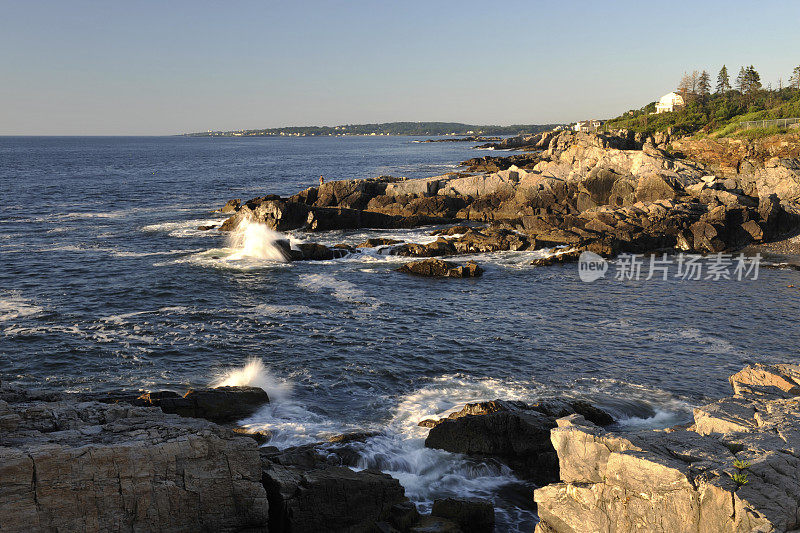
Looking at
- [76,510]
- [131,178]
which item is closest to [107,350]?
[76,510]

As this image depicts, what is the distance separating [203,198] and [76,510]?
7349 centimetres

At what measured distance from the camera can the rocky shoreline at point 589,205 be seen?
46750 mm

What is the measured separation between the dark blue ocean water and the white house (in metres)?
92.6

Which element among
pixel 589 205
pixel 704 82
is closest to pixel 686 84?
pixel 704 82

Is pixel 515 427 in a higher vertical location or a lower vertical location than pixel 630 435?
lower

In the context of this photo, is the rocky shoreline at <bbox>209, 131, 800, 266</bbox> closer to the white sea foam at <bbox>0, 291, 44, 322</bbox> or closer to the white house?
the white sea foam at <bbox>0, 291, 44, 322</bbox>

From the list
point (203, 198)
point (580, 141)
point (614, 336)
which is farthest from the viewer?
point (580, 141)

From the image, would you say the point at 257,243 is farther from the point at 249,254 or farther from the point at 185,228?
the point at 185,228

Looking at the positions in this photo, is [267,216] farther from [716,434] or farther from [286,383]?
[716,434]

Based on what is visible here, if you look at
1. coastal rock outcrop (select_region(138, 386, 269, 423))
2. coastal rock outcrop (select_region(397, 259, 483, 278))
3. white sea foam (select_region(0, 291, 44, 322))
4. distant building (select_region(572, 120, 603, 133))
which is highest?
distant building (select_region(572, 120, 603, 133))

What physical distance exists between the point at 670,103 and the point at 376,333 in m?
115

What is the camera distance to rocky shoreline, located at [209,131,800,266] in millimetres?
46750

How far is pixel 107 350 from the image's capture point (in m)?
27.0

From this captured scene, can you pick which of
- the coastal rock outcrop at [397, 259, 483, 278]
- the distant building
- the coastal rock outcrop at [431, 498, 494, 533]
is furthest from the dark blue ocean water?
the distant building
